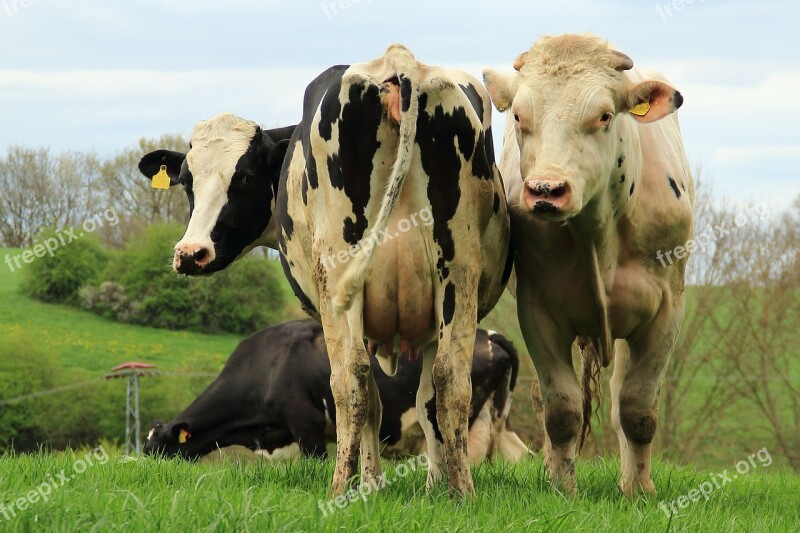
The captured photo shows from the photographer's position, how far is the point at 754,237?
23484mm

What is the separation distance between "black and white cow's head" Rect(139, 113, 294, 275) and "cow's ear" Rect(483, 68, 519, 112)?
6.11 feet

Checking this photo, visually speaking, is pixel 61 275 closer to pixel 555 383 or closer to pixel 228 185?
pixel 228 185

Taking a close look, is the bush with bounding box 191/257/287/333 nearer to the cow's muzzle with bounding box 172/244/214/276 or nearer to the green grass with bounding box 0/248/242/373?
the green grass with bounding box 0/248/242/373

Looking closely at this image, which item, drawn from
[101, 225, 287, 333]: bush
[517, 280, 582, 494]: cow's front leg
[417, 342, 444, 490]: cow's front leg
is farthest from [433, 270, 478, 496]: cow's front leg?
[101, 225, 287, 333]: bush

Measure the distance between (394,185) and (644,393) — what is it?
88.9 inches

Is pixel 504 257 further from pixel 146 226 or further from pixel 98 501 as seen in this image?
pixel 146 226

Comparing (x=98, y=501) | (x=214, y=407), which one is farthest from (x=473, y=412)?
(x=98, y=501)

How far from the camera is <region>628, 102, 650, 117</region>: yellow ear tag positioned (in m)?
5.50

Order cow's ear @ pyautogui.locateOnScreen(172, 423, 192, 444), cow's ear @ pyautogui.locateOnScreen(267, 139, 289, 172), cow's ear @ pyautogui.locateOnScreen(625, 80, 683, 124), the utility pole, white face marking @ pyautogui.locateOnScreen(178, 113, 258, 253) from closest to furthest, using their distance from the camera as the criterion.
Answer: cow's ear @ pyautogui.locateOnScreen(625, 80, 683, 124) < white face marking @ pyautogui.locateOnScreen(178, 113, 258, 253) < cow's ear @ pyautogui.locateOnScreen(267, 139, 289, 172) < cow's ear @ pyautogui.locateOnScreen(172, 423, 192, 444) < the utility pole

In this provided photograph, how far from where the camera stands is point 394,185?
5121 mm

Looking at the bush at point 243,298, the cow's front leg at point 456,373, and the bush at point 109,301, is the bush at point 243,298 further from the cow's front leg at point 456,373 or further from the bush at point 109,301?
the cow's front leg at point 456,373

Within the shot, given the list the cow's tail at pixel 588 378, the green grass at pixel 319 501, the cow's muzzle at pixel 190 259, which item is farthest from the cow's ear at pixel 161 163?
the cow's tail at pixel 588 378

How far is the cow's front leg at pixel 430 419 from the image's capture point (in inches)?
233

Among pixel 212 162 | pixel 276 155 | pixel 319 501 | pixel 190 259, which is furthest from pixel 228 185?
pixel 319 501
